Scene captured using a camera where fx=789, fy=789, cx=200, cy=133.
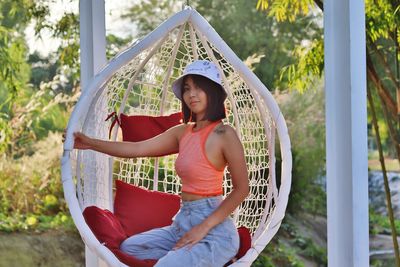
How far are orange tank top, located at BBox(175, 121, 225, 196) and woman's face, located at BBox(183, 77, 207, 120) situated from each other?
0.07 meters

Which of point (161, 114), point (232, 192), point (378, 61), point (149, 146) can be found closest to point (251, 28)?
point (378, 61)

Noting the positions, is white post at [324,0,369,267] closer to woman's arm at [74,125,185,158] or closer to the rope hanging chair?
the rope hanging chair

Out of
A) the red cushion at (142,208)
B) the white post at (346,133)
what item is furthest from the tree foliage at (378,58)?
the red cushion at (142,208)

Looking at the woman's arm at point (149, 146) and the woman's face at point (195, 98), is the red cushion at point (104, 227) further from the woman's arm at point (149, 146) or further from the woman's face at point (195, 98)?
the woman's face at point (195, 98)

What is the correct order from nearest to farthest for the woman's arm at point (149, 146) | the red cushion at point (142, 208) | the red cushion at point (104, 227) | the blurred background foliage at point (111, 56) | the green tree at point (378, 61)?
the red cushion at point (104, 227) → the woman's arm at point (149, 146) → the red cushion at point (142, 208) → the green tree at point (378, 61) → the blurred background foliage at point (111, 56)

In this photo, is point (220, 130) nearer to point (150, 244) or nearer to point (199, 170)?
point (199, 170)

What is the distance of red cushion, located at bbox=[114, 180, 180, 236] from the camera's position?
306 centimetres

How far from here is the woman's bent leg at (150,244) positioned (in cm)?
279

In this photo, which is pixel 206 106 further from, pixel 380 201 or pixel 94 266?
pixel 380 201

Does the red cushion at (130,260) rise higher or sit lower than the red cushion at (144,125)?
lower

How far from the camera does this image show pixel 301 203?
5199mm

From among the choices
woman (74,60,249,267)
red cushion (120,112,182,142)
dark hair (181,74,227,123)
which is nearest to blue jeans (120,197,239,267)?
woman (74,60,249,267)

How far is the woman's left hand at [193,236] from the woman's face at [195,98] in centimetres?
41

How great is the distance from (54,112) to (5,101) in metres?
0.32
